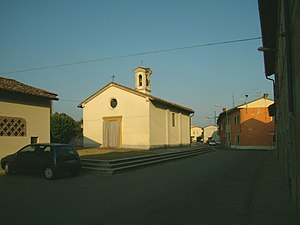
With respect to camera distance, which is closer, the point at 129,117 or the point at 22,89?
the point at 22,89

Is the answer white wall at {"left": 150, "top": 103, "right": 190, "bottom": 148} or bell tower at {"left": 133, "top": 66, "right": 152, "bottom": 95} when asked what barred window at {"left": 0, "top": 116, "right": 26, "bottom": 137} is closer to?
white wall at {"left": 150, "top": 103, "right": 190, "bottom": 148}

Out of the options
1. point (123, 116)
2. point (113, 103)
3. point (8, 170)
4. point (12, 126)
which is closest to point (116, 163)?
point (8, 170)

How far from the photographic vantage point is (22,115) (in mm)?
16844

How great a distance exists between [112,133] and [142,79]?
263 inches

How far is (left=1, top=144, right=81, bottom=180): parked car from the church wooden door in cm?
1456

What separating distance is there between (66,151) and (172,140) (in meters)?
20.1

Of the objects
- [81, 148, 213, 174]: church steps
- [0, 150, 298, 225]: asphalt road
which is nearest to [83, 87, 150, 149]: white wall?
[81, 148, 213, 174]: church steps

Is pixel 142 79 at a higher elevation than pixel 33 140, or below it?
higher

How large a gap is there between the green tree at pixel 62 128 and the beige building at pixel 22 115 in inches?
564

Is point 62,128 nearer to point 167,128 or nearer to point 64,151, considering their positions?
point 167,128

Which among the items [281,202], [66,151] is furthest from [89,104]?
[281,202]

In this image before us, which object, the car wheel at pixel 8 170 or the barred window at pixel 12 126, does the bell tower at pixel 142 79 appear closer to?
the barred window at pixel 12 126

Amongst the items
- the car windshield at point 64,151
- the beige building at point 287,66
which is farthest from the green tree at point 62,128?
the beige building at point 287,66

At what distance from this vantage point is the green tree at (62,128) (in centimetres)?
3272
